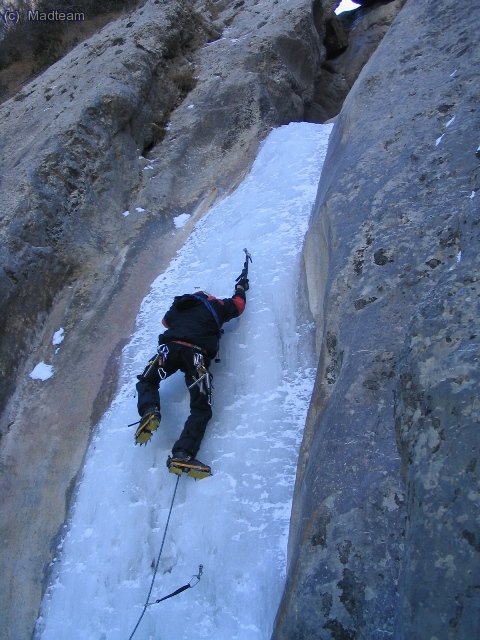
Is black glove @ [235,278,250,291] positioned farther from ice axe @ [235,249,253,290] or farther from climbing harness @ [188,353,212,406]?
climbing harness @ [188,353,212,406]

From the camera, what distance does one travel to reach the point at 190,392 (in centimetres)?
546

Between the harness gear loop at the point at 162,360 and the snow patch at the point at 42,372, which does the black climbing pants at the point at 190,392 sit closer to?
the harness gear loop at the point at 162,360

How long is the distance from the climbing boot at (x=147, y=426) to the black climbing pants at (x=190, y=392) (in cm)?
10

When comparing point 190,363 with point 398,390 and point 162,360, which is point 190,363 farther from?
point 398,390

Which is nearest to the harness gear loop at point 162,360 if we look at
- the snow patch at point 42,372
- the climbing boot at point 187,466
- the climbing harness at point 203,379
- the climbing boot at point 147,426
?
the climbing harness at point 203,379

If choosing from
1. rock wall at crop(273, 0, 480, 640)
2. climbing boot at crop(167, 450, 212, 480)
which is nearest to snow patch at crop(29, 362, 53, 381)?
climbing boot at crop(167, 450, 212, 480)

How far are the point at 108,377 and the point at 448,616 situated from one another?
4.57 m

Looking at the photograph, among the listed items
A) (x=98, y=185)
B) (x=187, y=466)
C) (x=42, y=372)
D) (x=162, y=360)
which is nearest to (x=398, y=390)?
(x=187, y=466)

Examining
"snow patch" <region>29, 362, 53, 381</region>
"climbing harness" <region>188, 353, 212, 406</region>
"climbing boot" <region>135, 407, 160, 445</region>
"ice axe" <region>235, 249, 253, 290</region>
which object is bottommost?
"ice axe" <region>235, 249, 253, 290</region>

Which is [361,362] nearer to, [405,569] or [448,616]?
[405,569]

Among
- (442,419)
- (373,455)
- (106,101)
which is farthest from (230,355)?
Answer: (106,101)

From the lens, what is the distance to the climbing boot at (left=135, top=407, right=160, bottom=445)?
17.0ft

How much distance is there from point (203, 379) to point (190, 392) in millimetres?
164

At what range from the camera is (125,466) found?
550cm
